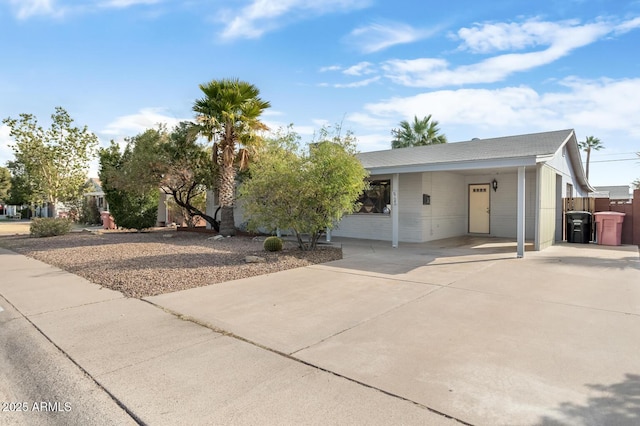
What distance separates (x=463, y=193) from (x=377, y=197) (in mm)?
4495

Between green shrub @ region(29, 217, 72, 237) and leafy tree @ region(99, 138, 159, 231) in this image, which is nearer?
green shrub @ region(29, 217, 72, 237)

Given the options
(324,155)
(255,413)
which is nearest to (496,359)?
(255,413)

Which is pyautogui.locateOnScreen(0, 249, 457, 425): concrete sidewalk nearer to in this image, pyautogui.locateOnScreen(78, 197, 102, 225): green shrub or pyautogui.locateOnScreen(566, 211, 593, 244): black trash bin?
pyautogui.locateOnScreen(566, 211, 593, 244): black trash bin

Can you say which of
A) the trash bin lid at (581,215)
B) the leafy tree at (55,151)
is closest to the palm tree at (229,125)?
the leafy tree at (55,151)

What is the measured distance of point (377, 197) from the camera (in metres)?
14.1

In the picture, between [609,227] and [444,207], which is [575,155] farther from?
[444,207]

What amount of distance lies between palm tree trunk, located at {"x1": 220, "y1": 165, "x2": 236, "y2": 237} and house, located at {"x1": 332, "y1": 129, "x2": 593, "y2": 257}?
4.64m

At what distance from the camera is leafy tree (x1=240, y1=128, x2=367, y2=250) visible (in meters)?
9.54

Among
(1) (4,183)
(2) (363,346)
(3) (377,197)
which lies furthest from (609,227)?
(1) (4,183)

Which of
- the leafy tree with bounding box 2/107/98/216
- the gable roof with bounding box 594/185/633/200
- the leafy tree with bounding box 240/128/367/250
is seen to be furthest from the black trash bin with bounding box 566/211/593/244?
the gable roof with bounding box 594/185/633/200

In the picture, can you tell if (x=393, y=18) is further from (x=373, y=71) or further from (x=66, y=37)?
(x=66, y=37)

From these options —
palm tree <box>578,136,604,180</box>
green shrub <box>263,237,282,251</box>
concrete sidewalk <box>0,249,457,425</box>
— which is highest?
palm tree <box>578,136,604,180</box>

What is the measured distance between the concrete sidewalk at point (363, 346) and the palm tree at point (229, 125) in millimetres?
8343

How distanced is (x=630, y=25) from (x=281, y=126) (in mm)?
10692
